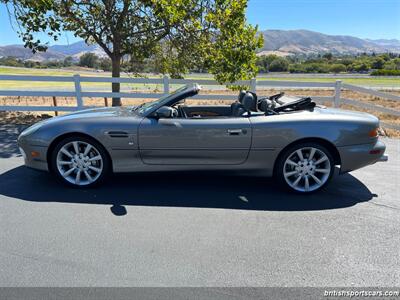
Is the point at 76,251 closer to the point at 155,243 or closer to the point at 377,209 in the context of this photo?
the point at 155,243

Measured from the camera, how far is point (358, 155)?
4.00 metres

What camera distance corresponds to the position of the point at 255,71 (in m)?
8.61

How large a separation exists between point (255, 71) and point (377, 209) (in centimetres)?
574

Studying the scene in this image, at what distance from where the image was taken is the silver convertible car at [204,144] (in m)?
3.89

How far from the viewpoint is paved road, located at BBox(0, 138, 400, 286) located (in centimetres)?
247

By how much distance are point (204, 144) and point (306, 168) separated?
1372 mm

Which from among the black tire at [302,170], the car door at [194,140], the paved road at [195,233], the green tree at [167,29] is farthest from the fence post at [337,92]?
the car door at [194,140]

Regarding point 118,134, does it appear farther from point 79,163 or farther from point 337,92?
point 337,92

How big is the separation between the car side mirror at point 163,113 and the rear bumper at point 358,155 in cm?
222

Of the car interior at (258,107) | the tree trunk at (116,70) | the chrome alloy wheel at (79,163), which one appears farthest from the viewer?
the tree trunk at (116,70)

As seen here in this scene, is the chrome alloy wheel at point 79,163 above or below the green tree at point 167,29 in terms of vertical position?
below

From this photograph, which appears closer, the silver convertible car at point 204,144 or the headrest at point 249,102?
the silver convertible car at point 204,144

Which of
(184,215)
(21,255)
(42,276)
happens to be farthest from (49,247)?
(184,215)

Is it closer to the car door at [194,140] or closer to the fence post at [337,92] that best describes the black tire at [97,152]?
the car door at [194,140]
